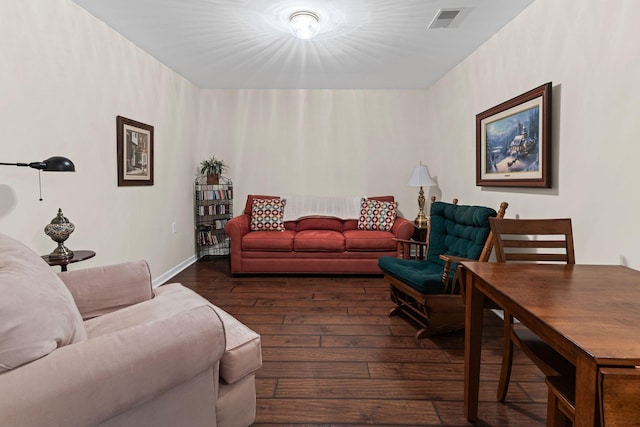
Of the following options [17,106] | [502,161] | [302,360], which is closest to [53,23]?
[17,106]

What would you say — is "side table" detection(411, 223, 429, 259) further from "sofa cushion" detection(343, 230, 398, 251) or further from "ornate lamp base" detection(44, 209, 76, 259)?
"ornate lamp base" detection(44, 209, 76, 259)

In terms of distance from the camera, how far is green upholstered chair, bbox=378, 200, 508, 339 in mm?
2418

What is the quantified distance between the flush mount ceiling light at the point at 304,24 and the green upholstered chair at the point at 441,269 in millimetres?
1873

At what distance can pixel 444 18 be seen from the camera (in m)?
2.68

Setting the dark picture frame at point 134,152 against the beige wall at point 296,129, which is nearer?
the beige wall at point 296,129

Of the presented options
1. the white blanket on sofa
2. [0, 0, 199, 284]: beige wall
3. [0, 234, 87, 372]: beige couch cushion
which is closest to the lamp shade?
the white blanket on sofa

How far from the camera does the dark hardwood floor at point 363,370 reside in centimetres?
167

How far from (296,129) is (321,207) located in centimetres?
122

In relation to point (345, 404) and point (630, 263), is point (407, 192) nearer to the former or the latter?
point (630, 263)

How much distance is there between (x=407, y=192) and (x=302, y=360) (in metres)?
3.40

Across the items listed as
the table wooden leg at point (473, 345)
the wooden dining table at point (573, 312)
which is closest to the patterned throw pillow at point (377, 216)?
the wooden dining table at point (573, 312)

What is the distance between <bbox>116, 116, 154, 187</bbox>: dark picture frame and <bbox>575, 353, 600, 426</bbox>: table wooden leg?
132 inches

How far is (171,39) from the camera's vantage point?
310cm

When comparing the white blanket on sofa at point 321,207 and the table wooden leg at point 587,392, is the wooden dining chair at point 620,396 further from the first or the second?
the white blanket on sofa at point 321,207
